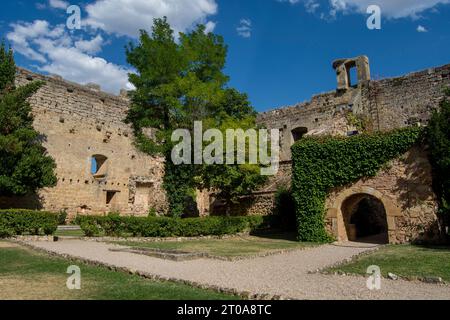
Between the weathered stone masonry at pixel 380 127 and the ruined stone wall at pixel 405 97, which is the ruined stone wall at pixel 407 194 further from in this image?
the ruined stone wall at pixel 405 97

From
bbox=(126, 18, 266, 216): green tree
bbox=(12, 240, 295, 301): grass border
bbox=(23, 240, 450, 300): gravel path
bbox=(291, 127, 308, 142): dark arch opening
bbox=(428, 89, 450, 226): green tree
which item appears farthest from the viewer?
bbox=(291, 127, 308, 142): dark arch opening

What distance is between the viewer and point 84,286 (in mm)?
6055

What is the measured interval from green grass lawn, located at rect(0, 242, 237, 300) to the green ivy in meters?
9.07

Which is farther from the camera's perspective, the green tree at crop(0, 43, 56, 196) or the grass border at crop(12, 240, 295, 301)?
the green tree at crop(0, 43, 56, 196)

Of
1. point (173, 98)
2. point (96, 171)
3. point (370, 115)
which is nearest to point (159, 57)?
point (173, 98)

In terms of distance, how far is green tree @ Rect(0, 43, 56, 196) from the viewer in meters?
16.4

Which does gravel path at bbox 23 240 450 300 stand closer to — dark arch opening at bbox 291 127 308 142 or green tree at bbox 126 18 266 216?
green tree at bbox 126 18 266 216

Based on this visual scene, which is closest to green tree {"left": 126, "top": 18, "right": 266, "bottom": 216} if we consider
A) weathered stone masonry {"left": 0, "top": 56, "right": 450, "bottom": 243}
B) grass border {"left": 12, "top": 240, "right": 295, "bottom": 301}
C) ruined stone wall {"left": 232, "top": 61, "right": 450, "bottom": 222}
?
weathered stone masonry {"left": 0, "top": 56, "right": 450, "bottom": 243}

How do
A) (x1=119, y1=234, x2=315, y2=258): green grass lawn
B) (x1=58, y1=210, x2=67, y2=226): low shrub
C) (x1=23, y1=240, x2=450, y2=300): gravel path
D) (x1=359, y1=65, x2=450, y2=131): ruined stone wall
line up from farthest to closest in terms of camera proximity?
(x1=58, y1=210, x2=67, y2=226): low shrub
(x1=359, y1=65, x2=450, y2=131): ruined stone wall
(x1=119, y1=234, x2=315, y2=258): green grass lawn
(x1=23, y1=240, x2=450, y2=300): gravel path

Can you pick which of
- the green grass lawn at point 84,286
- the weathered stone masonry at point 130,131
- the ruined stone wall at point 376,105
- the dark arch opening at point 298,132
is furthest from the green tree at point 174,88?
the dark arch opening at point 298,132

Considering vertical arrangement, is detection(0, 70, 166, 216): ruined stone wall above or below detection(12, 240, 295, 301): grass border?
above

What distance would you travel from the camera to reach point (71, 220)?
2169 cm

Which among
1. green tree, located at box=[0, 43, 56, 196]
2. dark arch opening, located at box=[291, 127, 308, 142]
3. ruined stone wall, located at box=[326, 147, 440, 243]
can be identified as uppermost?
dark arch opening, located at box=[291, 127, 308, 142]

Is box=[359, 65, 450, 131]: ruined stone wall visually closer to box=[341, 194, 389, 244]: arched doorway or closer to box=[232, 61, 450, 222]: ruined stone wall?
box=[232, 61, 450, 222]: ruined stone wall
